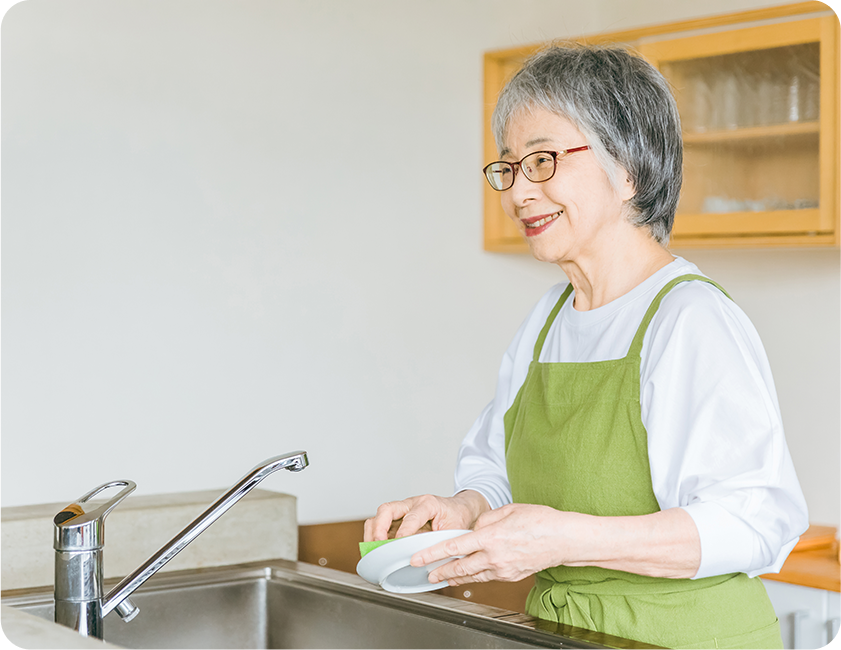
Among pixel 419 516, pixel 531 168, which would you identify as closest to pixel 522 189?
pixel 531 168

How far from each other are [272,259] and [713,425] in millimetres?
1668

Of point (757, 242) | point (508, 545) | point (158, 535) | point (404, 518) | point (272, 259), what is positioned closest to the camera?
point (508, 545)

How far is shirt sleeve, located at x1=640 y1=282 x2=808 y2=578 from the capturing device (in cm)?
109

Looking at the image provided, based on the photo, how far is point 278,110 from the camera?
103 inches

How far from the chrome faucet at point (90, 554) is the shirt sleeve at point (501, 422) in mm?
379

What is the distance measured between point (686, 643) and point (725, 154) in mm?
1512

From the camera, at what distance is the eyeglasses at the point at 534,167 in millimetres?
1239

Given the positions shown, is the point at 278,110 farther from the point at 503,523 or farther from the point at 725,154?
the point at 503,523

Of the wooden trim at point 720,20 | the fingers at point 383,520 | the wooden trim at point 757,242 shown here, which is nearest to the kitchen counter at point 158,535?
the fingers at point 383,520

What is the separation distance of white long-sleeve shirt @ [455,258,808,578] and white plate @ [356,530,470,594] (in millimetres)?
258

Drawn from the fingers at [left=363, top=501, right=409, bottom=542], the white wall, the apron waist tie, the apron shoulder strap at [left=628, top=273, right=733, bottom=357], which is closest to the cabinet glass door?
the white wall

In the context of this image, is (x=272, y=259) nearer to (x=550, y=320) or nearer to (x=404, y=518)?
(x=550, y=320)

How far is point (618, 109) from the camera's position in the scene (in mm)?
1244

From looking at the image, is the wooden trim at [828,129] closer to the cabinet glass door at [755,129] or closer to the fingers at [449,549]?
the cabinet glass door at [755,129]
